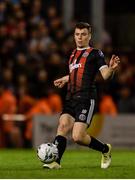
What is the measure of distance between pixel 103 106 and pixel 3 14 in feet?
12.2

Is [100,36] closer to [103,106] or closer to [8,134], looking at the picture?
[103,106]

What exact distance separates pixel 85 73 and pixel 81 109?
1.74 feet

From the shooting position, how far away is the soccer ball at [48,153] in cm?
1125

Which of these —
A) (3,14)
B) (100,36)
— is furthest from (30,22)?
(100,36)

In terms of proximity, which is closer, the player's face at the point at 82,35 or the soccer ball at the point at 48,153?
the soccer ball at the point at 48,153

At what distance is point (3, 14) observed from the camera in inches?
846

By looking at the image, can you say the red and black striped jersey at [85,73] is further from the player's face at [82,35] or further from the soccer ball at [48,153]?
the soccer ball at [48,153]

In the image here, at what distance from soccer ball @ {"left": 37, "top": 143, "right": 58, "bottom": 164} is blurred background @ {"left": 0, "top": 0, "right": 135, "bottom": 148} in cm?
734

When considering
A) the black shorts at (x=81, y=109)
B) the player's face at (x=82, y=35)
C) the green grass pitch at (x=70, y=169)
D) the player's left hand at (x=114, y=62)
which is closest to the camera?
the green grass pitch at (x=70, y=169)

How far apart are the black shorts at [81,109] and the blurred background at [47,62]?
23.4 feet

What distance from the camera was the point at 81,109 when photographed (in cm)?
1148

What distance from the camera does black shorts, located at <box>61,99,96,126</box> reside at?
1145 centimetres

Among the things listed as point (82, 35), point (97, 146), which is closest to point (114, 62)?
point (82, 35)

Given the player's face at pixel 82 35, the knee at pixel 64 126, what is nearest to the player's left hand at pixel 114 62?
the player's face at pixel 82 35
